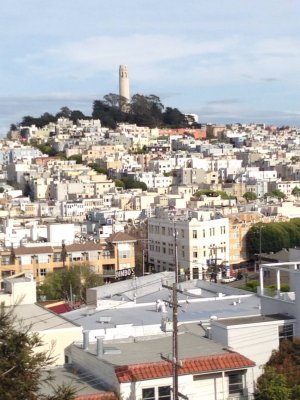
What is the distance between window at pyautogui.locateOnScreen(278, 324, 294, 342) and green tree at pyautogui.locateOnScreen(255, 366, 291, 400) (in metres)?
1.28

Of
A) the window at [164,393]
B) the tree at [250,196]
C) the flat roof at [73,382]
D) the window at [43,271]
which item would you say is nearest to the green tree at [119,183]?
the tree at [250,196]

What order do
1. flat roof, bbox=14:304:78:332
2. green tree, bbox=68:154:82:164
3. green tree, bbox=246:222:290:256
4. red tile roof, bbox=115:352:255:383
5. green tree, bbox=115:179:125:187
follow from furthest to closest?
green tree, bbox=68:154:82:164 → green tree, bbox=115:179:125:187 → green tree, bbox=246:222:290:256 → flat roof, bbox=14:304:78:332 → red tile roof, bbox=115:352:255:383

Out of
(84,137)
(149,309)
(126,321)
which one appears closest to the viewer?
(126,321)

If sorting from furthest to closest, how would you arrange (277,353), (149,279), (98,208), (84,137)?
(84,137) → (98,208) → (149,279) → (277,353)

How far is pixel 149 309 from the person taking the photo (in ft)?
50.2

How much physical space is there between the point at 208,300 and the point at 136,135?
85.9 metres

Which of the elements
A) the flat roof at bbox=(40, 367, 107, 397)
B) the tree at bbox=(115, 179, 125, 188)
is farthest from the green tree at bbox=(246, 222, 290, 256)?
the flat roof at bbox=(40, 367, 107, 397)

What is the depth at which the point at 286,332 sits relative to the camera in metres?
11.3

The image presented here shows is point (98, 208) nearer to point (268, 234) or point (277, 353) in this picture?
point (268, 234)

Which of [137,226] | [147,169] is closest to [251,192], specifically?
[147,169]

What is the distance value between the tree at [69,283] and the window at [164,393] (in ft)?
60.5

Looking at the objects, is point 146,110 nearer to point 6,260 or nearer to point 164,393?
point 6,260

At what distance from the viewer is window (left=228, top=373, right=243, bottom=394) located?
975 centimetres

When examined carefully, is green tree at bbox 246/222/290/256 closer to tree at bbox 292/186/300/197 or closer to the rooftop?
tree at bbox 292/186/300/197
